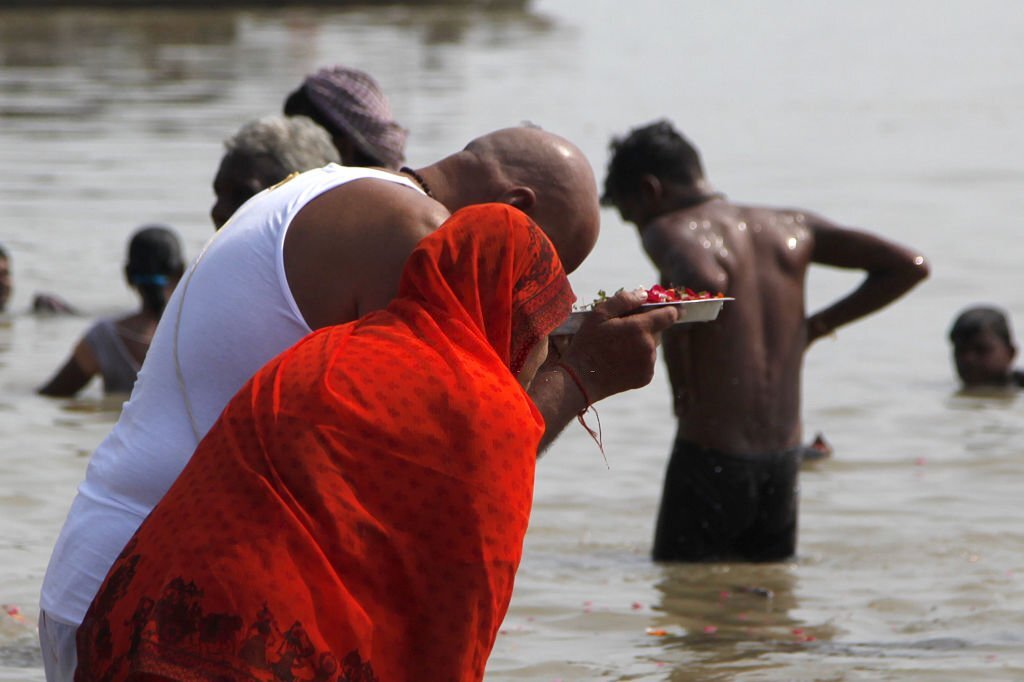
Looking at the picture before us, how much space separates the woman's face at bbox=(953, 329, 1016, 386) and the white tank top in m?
8.37

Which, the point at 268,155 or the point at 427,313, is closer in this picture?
A: the point at 427,313

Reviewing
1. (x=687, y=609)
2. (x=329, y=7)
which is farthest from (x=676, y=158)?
(x=329, y=7)

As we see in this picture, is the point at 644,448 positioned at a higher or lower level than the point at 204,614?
lower

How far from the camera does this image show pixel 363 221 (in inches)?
99.7

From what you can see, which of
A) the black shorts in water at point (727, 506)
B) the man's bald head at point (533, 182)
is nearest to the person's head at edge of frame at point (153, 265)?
the black shorts in water at point (727, 506)

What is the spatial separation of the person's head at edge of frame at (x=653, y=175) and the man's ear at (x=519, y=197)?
10.4 ft

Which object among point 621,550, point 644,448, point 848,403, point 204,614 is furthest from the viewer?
point 848,403

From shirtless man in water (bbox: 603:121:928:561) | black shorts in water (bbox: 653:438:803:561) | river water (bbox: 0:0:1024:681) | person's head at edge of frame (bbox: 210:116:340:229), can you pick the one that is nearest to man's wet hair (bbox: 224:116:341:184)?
person's head at edge of frame (bbox: 210:116:340:229)

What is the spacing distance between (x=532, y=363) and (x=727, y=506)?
3473mm

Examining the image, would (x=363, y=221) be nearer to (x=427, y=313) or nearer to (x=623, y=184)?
(x=427, y=313)

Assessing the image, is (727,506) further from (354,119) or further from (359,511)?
(359,511)

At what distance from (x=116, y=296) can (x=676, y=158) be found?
757 cm

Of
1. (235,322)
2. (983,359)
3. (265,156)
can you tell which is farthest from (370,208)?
(983,359)

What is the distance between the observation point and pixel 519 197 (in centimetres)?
284
